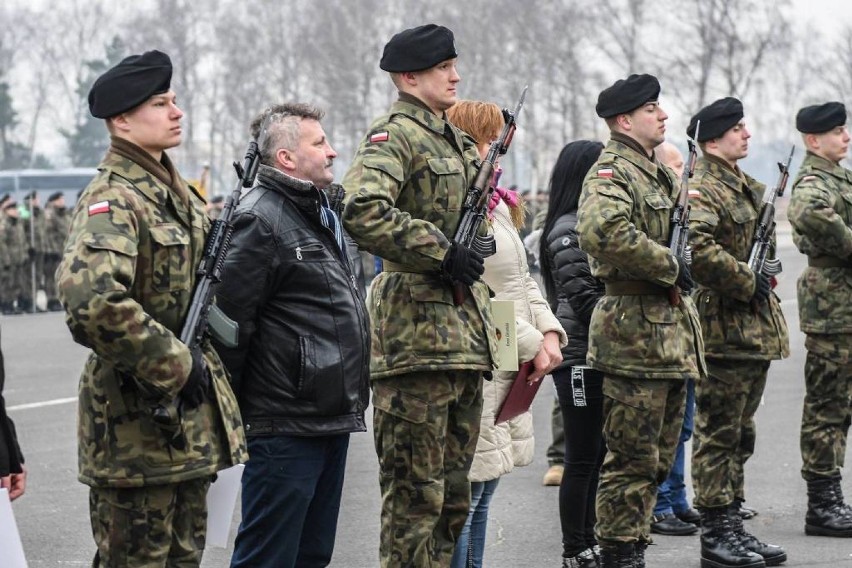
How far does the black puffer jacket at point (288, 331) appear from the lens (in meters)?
4.79

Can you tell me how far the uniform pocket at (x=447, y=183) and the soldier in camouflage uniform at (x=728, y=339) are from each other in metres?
1.78

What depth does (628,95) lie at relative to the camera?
248 inches

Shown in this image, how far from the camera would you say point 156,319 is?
4270mm

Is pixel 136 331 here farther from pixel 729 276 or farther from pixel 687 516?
pixel 687 516

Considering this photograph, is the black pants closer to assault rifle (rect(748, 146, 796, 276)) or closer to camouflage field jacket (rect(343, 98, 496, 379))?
assault rifle (rect(748, 146, 796, 276))

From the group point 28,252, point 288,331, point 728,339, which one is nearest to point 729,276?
point 728,339

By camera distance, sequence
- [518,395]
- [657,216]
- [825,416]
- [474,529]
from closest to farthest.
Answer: [518,395]
[474,529]
[657,216]
[825,416]

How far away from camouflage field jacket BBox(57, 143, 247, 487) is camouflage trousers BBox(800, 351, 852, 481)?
427 cm

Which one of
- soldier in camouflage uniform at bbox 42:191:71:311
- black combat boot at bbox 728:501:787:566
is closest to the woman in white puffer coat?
black combat boot at bbox 728:501:787:566

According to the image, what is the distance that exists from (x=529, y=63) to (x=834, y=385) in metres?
59.0

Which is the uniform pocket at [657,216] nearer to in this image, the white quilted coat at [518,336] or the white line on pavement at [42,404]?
the white quilted coat at [518,336]

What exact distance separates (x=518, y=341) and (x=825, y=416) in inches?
107

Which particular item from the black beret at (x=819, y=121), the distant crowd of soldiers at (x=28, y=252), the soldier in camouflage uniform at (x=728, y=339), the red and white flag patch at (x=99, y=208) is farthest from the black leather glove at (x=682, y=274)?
the distant crowd of soldiers at (x=28, y=252)

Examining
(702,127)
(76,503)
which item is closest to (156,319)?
(702,127)
